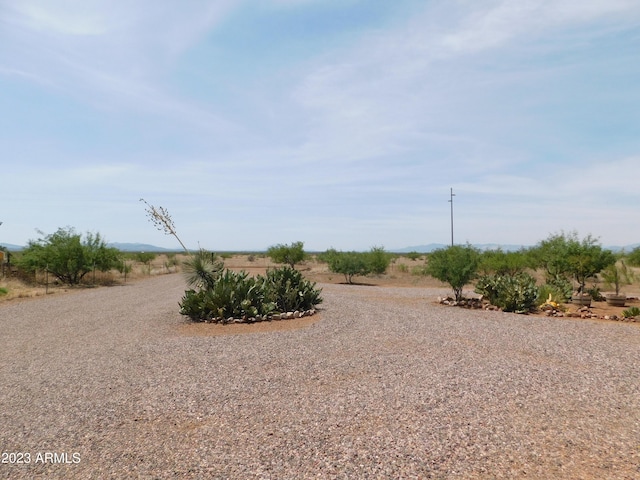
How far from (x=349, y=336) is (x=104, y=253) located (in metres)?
27.8

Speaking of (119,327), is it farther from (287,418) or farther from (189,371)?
(287,418)

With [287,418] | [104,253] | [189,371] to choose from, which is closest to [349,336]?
[189,371]

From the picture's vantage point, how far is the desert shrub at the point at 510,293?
57.1ft

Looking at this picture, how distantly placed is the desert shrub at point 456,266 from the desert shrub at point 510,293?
762 mm

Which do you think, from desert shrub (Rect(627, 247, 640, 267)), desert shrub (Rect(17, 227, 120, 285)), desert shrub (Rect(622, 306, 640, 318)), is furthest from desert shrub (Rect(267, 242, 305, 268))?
desert shrub (Rect(622, 306, 640, 318))

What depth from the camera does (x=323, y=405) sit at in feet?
21.7

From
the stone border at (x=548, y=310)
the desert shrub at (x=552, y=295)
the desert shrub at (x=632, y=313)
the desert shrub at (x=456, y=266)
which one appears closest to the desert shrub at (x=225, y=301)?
the desert shrub at (x=456, y=266)

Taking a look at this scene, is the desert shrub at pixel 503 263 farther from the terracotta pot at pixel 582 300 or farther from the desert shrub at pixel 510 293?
the desert shrub at pixel 510 293

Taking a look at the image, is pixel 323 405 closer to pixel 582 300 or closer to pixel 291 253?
pixel 582 300

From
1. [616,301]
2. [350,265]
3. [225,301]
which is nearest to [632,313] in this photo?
[616,301]

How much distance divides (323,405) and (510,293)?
1310 cm

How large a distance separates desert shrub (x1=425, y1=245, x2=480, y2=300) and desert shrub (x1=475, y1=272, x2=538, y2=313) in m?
0.76

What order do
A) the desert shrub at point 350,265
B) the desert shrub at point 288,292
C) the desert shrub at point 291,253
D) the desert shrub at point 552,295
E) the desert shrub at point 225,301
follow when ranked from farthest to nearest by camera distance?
the desert shrub at point 291,253, the desert shrub at point 350,265, the desert shrub at point 552,295, the desert shrub at point 288,292, the desert shrub at point 225,301

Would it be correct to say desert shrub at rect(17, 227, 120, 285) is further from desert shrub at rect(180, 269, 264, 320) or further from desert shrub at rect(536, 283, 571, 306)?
desert shrub at rect(536, 283, 571, 306)
